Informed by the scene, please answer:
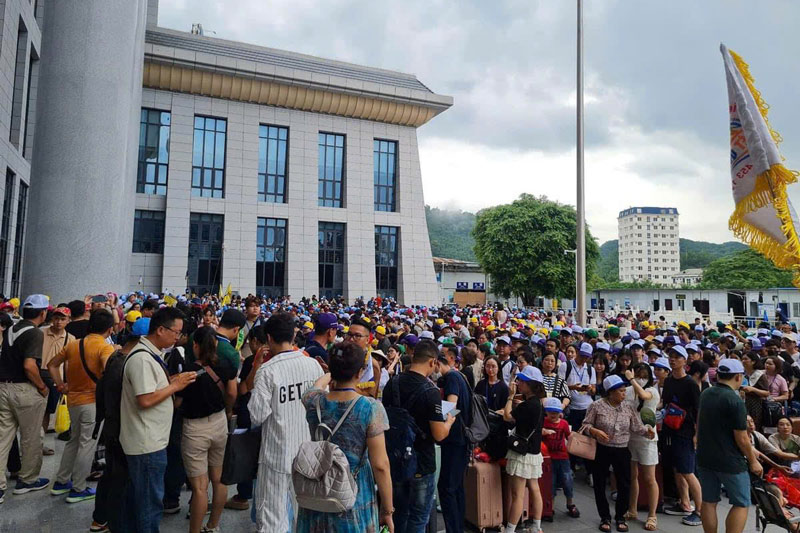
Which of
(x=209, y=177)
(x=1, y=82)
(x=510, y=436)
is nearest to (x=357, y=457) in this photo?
(x=510, y=436)

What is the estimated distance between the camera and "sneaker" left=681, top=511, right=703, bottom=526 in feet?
18.9

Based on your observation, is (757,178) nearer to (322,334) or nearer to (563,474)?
(563,474)

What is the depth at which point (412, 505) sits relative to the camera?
408 centimetres

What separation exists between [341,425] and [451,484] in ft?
6.49

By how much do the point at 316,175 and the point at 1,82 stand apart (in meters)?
20.6

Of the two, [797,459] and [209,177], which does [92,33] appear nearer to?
[797,459]

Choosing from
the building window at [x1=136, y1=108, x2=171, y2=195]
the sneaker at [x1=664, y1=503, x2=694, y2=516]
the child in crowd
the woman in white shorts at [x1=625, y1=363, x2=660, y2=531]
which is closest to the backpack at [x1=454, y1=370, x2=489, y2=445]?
the child in crowd

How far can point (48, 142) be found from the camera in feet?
36.5

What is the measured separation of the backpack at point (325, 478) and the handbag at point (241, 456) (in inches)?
40.4

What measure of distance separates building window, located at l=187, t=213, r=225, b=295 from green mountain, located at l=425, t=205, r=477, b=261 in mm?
65191

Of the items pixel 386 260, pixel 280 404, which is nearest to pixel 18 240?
pixel 386 260

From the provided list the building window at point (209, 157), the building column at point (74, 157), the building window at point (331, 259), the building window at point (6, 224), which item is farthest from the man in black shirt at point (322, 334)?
the building window at point (209, 157)

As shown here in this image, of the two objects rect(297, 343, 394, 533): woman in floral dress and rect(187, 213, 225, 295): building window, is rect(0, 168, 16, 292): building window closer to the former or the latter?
rect(187, 213, 225, 295): building window

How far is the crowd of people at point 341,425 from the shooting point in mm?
3820
